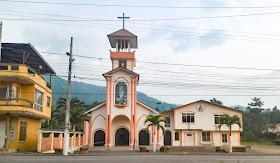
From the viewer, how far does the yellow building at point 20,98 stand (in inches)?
955

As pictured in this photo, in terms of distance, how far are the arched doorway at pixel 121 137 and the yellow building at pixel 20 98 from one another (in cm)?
1043

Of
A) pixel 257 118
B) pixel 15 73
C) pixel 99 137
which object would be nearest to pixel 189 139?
pixel 99 137

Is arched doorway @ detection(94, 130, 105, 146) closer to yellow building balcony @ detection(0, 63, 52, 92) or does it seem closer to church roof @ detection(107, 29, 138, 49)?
A: church roof @ detection(107, 29, 138, 49)

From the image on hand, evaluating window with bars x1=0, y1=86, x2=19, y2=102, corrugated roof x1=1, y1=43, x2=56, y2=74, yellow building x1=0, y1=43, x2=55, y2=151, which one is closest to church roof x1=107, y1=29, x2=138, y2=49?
corrugated roof x1=1, y1=43, x2=56, y2=74

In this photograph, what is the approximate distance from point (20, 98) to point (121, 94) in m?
13.5

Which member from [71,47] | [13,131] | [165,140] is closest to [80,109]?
[165,140]

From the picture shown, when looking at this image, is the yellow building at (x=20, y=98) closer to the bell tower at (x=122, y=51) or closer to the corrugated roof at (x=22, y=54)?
the corrugated roof at (x=22, y=54)

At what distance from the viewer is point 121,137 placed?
37938 millimetres

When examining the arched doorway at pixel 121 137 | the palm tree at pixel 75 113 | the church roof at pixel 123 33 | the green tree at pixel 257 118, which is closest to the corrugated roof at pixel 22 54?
the church roof at pixel 123 33

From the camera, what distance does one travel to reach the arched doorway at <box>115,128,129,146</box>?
37.9m

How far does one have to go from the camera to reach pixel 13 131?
25.8m

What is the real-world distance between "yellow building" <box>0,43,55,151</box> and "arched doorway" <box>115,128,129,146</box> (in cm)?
1043

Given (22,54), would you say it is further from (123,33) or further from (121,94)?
(123,33)

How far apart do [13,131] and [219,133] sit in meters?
26.0
